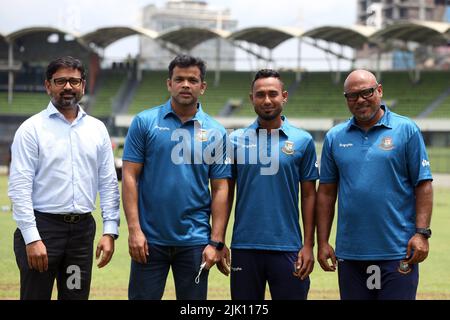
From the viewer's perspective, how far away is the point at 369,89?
5.57m

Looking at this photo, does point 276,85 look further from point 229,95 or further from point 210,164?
point 229,95

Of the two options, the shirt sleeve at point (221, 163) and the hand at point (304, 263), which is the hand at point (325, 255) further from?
the shirt sleeve at point (221, 163)

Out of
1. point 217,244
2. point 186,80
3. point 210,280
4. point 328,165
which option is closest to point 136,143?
point 186,80

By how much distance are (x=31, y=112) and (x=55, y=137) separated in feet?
158

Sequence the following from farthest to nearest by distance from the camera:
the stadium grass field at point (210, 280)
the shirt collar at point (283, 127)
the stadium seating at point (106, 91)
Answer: the stadium seating at point (106, 91)
the stadium grass field at point (210, 280)
the shirt collar at point (283, 127)

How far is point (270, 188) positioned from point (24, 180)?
1727 mm

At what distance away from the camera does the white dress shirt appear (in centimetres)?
541

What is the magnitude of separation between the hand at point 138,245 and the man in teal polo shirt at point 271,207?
701mm

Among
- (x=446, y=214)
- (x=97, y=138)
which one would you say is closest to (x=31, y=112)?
(x=446, y=214)

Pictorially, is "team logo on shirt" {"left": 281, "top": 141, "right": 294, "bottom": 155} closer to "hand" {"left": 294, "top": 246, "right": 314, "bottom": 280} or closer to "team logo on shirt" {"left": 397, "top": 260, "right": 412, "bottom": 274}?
"hand" {"left": 294, "top": 246, "right": 314, "bottom": 280}

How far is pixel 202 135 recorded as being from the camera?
564 centimetres

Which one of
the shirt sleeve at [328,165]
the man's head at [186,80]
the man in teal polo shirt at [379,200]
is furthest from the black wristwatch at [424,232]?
the man's head at [186,80]

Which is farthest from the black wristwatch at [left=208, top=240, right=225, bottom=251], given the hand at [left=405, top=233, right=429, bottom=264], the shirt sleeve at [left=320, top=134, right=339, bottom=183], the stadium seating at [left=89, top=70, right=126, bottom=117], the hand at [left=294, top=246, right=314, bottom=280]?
the stadium seating at [left=89, top=70, right=126, bottom=117]

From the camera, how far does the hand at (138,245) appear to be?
5.46m
